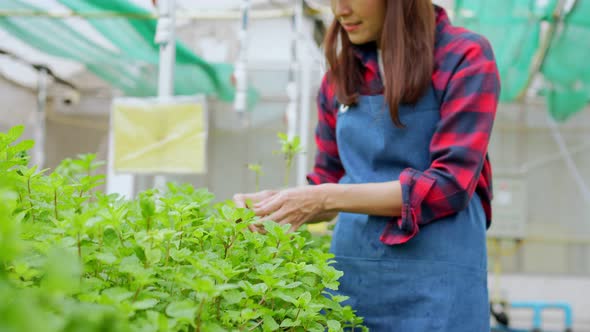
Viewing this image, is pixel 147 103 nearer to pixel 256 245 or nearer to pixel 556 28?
pixel 256 245

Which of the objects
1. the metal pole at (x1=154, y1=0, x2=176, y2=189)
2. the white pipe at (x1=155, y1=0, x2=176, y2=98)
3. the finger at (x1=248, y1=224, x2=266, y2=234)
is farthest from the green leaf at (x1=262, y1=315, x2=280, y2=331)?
the white pipe at (x1=155, y1=0, x2=176, y2=98)

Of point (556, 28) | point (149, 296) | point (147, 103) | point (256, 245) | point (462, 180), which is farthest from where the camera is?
point (556, 28)

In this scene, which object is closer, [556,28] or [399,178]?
[399,178]

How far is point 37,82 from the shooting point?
694 cm

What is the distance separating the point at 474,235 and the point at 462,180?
145 mm

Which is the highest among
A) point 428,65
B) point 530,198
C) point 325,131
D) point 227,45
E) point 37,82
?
point 227,45

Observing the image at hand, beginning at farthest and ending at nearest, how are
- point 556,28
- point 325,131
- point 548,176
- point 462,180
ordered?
point 548,176 → point 556,28 → point 325,131 → point 462,180

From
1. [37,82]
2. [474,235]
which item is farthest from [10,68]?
[474,235]

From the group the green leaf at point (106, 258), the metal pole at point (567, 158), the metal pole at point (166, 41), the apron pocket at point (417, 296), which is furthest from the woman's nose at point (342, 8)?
the metal pole at point (567, 158)

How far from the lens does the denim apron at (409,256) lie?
1.04 meters

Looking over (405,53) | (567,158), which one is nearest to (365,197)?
(405,53)

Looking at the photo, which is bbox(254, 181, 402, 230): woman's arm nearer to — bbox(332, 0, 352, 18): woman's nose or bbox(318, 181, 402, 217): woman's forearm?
bbox(318, 181, 402, 217): woman's forearm

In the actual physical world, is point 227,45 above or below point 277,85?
above

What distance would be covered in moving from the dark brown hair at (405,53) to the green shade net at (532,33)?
2.87m
